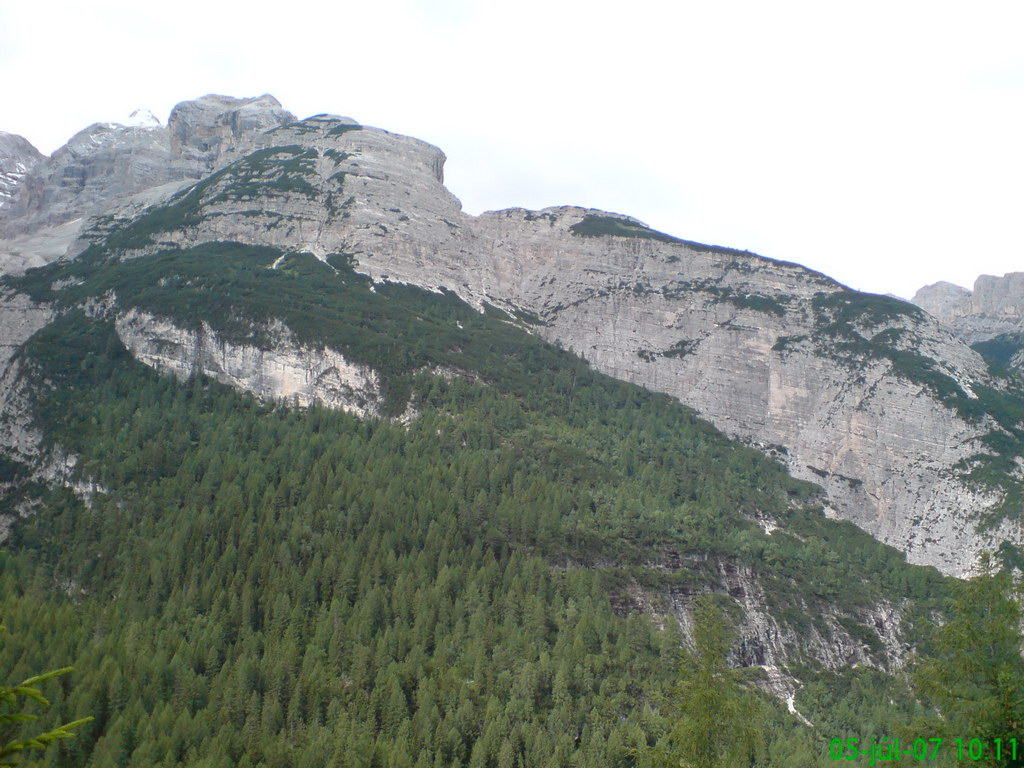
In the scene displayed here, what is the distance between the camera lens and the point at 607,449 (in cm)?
9756

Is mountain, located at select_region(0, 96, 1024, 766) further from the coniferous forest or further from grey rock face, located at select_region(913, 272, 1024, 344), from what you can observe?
grey rock face, located at select_region(913, 272, 1024, 344)

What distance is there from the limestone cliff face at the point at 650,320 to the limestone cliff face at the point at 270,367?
226mm

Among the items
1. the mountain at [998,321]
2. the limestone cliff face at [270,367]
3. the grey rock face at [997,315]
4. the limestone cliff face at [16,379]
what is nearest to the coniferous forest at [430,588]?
the limestone cliff face at [16,379]

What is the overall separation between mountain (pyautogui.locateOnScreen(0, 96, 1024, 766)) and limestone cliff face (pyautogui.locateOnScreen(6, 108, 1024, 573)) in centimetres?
52

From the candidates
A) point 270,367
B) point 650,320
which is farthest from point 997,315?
point 270,367

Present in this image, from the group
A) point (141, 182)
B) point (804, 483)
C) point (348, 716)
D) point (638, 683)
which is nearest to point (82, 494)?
point (348, 716)

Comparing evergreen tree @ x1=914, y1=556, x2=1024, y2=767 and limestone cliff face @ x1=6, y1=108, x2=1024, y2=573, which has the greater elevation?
limestone cliff face @ x1=6, y1=108, x2=1024, y2=573

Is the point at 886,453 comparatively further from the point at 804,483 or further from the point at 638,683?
the point at 638,683

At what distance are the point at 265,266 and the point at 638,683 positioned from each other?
86767 mm

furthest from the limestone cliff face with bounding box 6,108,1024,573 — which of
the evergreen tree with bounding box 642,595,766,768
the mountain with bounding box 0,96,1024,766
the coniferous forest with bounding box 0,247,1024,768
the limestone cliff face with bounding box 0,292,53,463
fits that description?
the evergreen tree with bounding box 642,595,766,768

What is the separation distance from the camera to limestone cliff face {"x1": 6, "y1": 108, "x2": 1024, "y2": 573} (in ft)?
328

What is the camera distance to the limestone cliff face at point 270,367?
96438 mm

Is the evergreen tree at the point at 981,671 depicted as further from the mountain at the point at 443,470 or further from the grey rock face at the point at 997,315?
the grey rock face at the point at 997,315

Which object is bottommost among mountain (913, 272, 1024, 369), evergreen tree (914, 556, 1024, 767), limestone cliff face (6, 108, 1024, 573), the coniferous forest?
the coniferous forest
